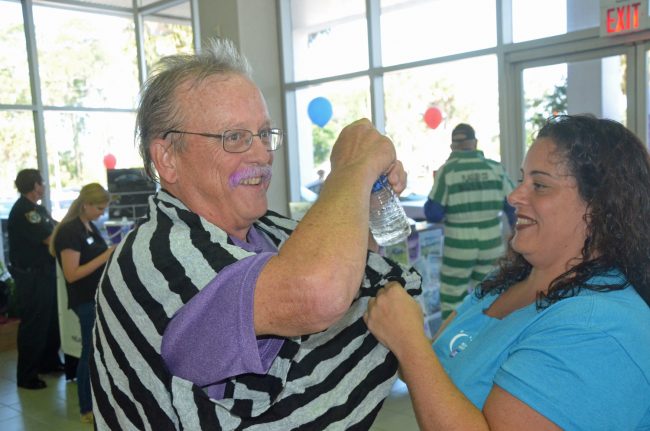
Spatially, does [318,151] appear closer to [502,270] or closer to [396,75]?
[396,75]

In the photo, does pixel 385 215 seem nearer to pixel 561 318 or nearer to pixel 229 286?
pixel 561 318

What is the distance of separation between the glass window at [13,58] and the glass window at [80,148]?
37cm

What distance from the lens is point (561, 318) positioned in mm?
1152

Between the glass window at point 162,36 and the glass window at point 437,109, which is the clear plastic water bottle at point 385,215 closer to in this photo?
the glass window at point 437,109

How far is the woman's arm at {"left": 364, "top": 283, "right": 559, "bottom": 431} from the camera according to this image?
3.73 ft

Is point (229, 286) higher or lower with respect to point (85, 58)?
lower

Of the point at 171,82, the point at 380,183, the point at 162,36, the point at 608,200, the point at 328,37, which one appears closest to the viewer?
the point at 171,82

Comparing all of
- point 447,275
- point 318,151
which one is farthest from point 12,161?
point 447,275

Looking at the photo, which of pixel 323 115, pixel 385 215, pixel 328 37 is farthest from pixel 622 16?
pixel 385 215

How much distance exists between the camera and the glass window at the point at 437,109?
504 centimetres

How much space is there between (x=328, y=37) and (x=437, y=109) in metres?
1.67

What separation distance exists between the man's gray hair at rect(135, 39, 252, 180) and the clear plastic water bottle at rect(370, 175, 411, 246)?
0.33 m

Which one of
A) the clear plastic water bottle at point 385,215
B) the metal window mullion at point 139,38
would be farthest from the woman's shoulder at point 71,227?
the metal window mullion at point 139,38

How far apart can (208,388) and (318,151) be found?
5.95 meters
